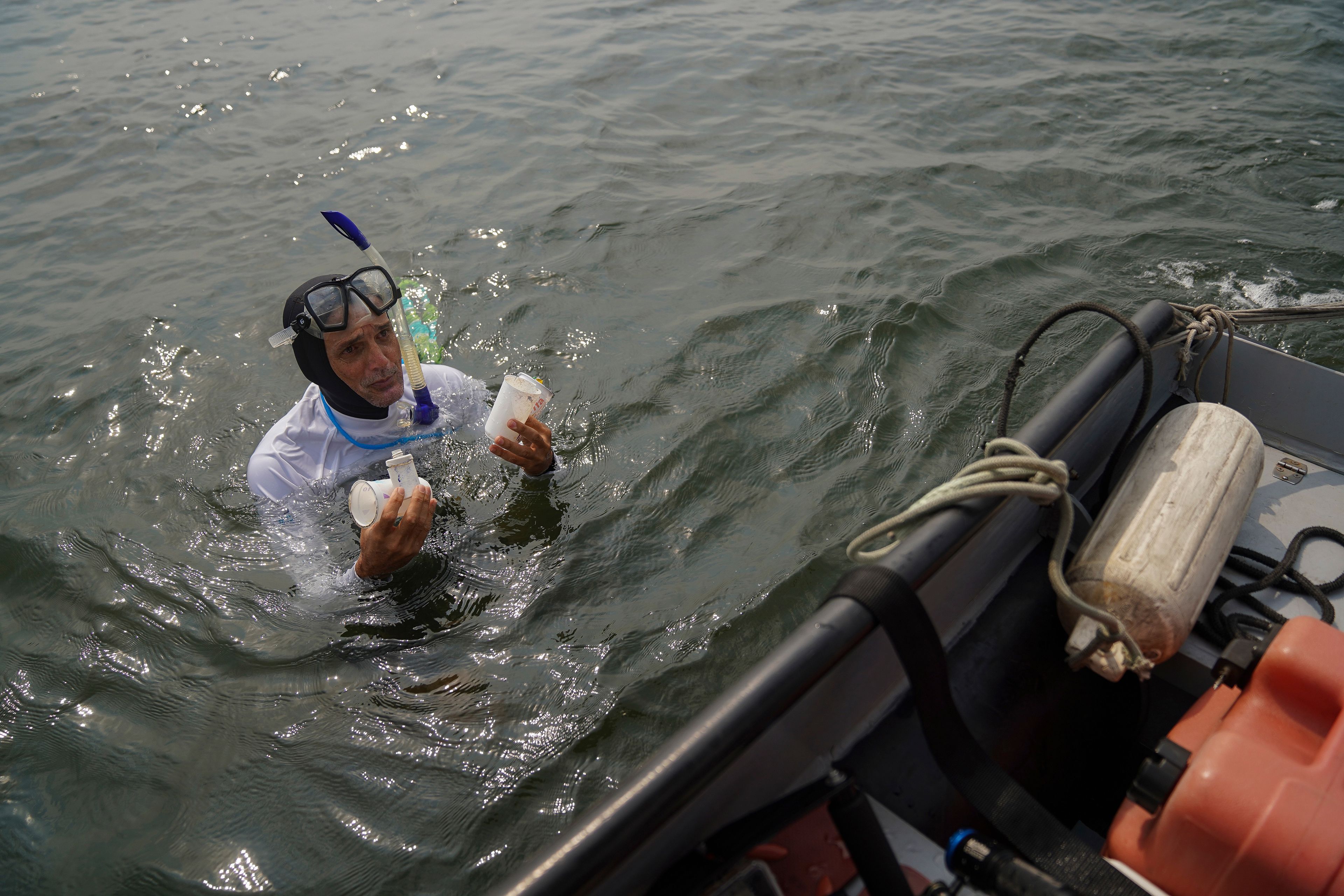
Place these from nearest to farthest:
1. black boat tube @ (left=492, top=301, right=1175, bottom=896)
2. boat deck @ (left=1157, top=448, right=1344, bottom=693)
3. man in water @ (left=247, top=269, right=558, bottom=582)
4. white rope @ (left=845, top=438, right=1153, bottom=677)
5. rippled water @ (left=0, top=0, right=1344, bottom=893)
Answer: black boat tube @ (left=492, top=301, right=1175, bottom=896)
white rope @ (left=845, top=438, right=1153, bottom=677)
boat deck @ (left=1157, top=448, right=1344, bottom=693)
rippled water @ (left=0, top=0, right=1344, bottom=893)
man in water @ (left=247, top=269, right=558, bottom=582)

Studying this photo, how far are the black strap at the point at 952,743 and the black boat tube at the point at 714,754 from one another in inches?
2.5

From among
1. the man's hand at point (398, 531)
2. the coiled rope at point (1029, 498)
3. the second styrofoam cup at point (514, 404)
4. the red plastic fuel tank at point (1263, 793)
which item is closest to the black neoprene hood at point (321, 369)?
the second styrofoam cup at point (514, 404)

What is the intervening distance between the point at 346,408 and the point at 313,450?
251 millimetres

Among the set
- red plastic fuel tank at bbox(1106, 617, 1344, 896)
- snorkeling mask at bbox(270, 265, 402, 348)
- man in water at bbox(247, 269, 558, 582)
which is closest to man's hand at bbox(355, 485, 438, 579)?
man in water at bbox(247, 269, 558, 582)

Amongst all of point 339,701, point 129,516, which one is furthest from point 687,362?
point 129,516

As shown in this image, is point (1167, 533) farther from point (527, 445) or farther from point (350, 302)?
point (350, 302)

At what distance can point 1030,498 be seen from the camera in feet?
6.93

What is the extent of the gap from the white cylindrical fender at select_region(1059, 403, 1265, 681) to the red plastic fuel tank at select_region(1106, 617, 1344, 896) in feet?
0.72

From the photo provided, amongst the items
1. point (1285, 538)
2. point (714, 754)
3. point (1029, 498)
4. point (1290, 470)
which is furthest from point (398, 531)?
point (1290, 470)

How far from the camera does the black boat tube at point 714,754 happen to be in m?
1.50

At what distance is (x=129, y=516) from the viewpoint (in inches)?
173

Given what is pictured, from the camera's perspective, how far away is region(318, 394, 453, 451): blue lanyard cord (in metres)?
3.72

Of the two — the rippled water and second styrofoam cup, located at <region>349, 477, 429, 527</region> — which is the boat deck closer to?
the rippled water

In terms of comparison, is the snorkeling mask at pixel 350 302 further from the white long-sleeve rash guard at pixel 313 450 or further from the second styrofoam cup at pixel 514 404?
the second styrofoam cup at pixel 514 404
